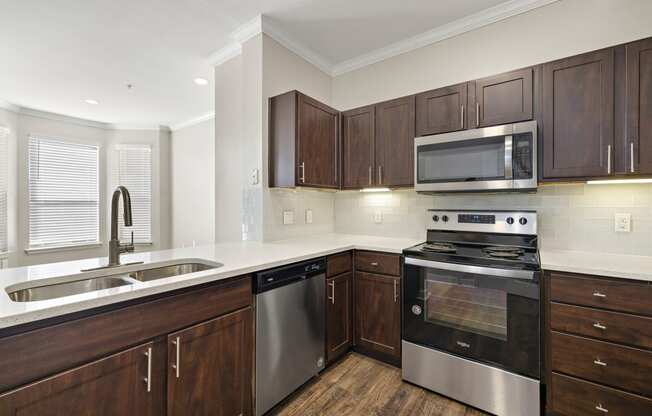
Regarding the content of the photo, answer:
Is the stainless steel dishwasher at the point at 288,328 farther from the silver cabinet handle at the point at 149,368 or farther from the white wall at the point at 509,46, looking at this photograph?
the white wall at the point at 509,46

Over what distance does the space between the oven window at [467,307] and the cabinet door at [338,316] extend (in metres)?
0.63

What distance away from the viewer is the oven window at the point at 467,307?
1710mm

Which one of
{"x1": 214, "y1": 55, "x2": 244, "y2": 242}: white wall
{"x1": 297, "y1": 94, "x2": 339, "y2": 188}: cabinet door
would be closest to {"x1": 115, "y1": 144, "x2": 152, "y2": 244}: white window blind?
{"x1": 214, "y1": 55, "x2": 244, "y2": 242}: white wall

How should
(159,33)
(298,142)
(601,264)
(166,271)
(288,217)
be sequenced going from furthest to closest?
(288,217) → (159,33) → (298,142) → (166,271) → (601,264)

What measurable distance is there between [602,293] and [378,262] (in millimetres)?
1270

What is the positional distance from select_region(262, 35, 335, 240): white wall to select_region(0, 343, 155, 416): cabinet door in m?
1.40

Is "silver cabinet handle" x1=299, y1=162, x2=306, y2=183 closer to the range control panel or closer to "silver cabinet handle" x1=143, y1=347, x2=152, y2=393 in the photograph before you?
the range control panel

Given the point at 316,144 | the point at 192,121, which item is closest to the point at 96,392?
the point at 316,144

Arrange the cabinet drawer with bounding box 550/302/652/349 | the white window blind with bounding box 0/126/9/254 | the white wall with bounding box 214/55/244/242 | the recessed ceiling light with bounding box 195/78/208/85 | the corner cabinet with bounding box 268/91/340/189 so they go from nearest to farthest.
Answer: the cabinet drawer with bounding box 550/302/652/349 < the corner cabinet with bounding box 268/91/340/189 < the white wall with bounding box 214/55/244/242 < the recessed ceiling light with bounding box 195/78/208/85 < the white window blind with bounding box 0/126/9/254

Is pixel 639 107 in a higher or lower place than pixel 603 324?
higher

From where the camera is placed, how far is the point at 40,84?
3527 millimetres

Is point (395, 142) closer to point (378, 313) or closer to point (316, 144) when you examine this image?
point (316, 144)

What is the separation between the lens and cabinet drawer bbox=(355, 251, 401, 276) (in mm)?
2168

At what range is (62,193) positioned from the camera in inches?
183
